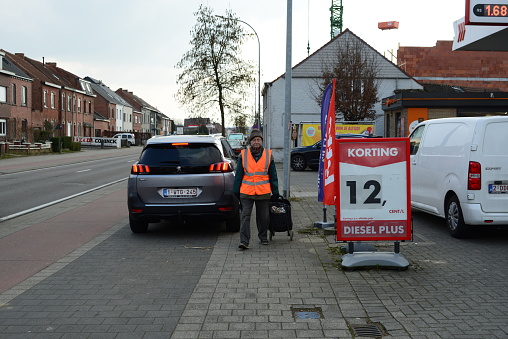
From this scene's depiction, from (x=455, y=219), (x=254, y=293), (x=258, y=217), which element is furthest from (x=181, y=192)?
(x=455, y=219)

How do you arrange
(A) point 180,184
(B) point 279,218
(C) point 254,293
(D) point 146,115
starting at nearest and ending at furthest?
1. (C) point 254,293
2. (B) point 279,218
3. (A) point 180,184
4. (D) point 146,115

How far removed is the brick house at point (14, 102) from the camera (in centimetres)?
4531

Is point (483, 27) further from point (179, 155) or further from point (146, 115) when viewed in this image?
point (146, 115)

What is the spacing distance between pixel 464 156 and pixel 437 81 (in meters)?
57.9

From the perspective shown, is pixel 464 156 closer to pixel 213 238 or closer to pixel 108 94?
pixel 213 238

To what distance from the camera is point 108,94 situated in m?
86.8

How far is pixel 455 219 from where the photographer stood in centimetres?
860

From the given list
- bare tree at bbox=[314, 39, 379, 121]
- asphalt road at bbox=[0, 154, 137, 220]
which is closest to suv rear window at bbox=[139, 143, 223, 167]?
asphalt road at bbox=[0, 154, 137, 220]

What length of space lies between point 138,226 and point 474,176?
523 cm

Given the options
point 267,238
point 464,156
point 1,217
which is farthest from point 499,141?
point 1,217

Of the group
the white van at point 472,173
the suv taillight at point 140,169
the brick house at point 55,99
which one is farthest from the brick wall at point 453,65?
the suv taillight at point 140,169

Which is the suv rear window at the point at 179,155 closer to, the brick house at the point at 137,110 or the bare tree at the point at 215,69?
the bare tree at the point at 215,69

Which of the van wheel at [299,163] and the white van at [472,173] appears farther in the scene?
the van wheel at [299,163]

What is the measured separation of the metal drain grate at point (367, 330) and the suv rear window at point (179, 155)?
15.1 feet
